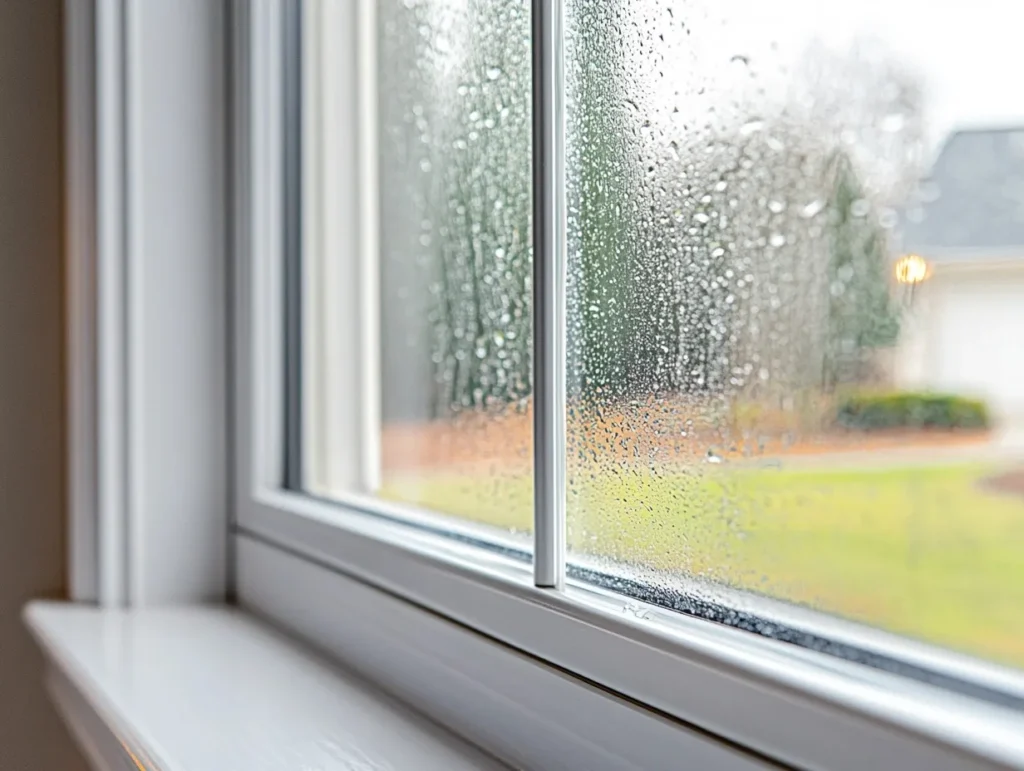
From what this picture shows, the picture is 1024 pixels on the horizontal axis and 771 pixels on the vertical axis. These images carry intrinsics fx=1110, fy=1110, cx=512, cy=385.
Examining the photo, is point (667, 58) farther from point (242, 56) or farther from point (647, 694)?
point (242, 56)

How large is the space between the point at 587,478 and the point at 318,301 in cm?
52

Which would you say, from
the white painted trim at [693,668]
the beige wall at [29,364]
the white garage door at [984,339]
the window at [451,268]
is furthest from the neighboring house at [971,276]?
the beige wall at [29,364]

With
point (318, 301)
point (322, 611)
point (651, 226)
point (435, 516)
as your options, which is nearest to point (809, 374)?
point (651, 226)

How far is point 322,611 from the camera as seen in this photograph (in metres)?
0.79

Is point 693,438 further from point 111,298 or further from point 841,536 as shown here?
point 111,298

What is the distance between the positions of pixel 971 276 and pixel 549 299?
0.20 m

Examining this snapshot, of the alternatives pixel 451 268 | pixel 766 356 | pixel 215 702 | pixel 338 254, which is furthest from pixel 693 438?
pixel 338 254

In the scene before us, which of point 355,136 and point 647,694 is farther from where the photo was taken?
point 355,136

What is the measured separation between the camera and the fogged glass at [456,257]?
2.34ft

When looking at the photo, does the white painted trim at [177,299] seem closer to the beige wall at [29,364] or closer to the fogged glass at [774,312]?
the beige wall at [29,364]

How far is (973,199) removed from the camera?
399 mm

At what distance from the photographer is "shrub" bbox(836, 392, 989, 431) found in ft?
1.36

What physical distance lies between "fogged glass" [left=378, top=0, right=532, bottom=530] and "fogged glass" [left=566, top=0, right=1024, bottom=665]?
0.15m

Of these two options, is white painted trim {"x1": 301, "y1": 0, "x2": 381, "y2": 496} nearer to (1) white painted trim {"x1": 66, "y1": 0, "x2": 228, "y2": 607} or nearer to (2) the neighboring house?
(1) white painted trim {"x1": 66, "y1": 0, "x2": 228, "y2": 607}
